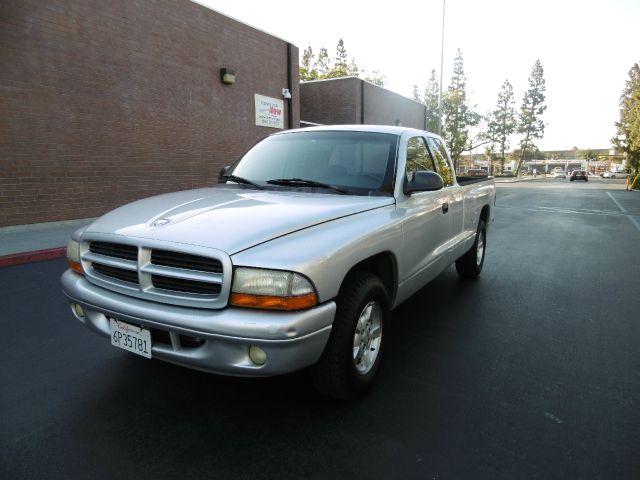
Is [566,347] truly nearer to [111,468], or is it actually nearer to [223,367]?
[223,367]

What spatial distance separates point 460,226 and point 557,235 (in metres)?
5.93

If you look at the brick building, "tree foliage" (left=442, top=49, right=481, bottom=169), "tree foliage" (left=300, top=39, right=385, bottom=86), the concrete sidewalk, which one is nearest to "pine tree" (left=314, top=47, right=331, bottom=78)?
"tree foliage" (left=300, top=39, right=385, bottom=86)

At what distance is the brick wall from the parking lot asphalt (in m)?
5.63

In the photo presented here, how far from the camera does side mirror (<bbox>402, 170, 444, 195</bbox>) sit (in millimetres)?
3287

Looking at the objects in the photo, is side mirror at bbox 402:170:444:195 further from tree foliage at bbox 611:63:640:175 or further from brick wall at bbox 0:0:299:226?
tree foliage at bbox 611:63:640:175

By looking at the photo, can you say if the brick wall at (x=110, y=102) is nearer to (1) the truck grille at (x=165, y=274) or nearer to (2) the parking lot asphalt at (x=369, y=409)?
(2) the parking lot asphalt at (x=369, y=409)

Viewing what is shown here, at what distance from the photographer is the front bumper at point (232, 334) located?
2170 mm

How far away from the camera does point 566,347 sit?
366 centimetres

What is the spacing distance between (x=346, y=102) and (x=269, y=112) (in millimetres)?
8453

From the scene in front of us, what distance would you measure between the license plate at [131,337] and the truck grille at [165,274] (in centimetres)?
19

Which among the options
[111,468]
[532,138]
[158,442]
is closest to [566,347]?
[158,442]

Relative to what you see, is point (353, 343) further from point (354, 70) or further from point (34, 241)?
point (354, 70)

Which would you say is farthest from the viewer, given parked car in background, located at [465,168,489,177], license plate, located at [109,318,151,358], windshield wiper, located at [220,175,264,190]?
parked car in background, located at [465,168,489,177]

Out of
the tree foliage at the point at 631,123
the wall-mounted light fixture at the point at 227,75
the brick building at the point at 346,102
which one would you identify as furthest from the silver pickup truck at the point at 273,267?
the tree foliage at the point at 631,123
